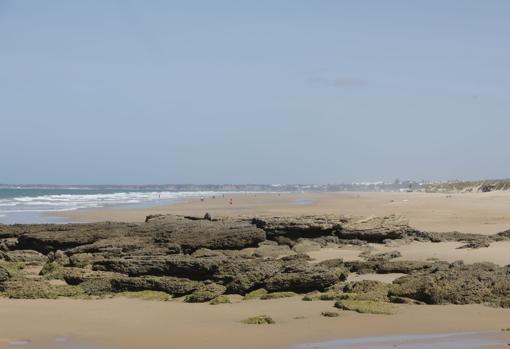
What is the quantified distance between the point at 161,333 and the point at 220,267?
13.4 feet

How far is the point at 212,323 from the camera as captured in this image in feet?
30.7

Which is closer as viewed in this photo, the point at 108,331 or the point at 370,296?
the point at 108,331

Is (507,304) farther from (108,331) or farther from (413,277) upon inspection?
(108,331)

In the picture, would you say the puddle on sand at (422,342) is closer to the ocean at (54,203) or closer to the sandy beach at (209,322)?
the sandy beach at (209,322)

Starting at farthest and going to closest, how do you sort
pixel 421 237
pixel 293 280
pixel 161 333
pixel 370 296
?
pixel 421 237 → pixel 293 280 → pixel 370 296 → pixel 161 333

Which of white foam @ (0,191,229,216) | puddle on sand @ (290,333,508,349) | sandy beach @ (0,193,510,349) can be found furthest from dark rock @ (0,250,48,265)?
white foam @ (0,191,229,216)

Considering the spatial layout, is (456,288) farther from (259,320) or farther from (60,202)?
(60,202)

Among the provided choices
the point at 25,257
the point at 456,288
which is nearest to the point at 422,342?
the point at 456,288

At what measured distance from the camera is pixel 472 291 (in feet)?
35.0

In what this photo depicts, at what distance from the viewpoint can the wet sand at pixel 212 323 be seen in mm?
8258

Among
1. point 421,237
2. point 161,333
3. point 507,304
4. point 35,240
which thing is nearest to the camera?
point 161,333

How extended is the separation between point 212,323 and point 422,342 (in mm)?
3008

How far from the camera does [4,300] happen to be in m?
11.5

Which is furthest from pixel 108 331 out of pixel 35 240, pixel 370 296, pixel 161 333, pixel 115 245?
pixel 35 240
